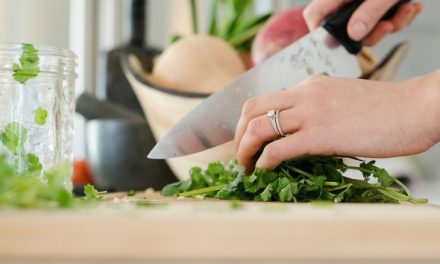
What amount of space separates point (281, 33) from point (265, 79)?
0.99 feet

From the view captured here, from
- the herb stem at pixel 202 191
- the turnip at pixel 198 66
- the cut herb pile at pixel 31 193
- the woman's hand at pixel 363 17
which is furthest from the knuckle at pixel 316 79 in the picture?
the turnip at pixel 198 66

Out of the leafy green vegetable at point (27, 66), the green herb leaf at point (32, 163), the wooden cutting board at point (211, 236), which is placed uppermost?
the leafy green vegetable at point (27, 66)

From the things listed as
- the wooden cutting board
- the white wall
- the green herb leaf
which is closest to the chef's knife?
the green herb leaf

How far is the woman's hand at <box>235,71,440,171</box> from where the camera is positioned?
0.91 m

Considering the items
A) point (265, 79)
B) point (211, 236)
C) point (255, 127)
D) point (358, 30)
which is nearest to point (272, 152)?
point (255, 127)

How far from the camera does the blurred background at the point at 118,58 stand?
156 centimetres

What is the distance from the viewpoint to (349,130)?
3.03 ft

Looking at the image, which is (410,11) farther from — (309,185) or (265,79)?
(309,185)

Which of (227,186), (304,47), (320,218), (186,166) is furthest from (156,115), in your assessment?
(320,218)

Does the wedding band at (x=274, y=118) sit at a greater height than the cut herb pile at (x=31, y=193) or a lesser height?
greater

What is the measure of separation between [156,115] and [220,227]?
3.19 feet

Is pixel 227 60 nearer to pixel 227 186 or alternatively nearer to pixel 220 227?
pixel 227 186

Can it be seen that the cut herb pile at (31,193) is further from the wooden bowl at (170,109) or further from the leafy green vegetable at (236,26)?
the leafy green vegetable at (236,26)

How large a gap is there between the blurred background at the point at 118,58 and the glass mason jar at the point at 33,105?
62cm
